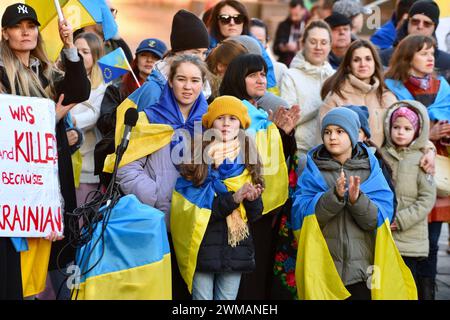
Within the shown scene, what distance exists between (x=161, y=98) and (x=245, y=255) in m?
1.21


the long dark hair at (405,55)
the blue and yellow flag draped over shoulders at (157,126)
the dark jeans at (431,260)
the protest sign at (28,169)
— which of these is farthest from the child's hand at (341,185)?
the long dark hair at (405,55)

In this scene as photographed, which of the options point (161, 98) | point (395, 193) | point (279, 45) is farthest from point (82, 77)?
point (279, 45)

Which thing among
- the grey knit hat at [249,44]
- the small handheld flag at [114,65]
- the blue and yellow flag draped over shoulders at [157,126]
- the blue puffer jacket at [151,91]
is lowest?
the blue and yellow flag draped over shoulders at [157,126]

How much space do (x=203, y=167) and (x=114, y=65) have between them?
2.06 meters

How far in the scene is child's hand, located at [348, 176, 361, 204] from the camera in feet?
22.5

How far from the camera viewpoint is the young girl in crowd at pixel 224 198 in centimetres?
673

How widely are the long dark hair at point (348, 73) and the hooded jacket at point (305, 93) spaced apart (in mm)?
189

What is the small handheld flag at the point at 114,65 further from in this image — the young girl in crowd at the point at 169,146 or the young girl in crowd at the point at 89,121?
the young girl in crowd at the point at 169,146

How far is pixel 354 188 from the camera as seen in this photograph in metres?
6.87

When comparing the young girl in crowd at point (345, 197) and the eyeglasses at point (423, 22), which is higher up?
the eyeglasses at point (423, 22)

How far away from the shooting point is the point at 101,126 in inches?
329

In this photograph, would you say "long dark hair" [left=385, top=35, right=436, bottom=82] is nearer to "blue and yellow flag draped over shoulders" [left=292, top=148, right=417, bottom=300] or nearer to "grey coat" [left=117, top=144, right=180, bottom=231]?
"blue and yellow flag draped over shoulders" [left=292, top=148, right=417, bottom=300]

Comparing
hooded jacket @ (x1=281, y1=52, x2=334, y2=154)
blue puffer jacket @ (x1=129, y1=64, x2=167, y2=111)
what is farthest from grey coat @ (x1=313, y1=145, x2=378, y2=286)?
hooded jacket @ (x1=281, y1=52, x2=334, y2=154)

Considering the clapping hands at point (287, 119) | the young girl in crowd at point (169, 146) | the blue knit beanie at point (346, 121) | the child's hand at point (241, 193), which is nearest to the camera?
the child's hand at point (241, 193)
